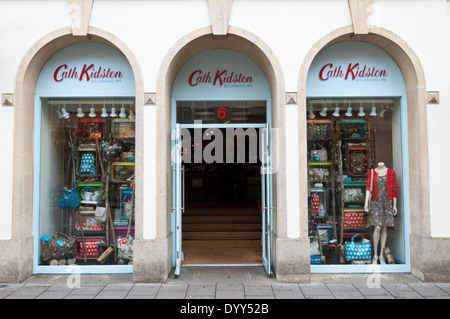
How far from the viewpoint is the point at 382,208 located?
19.3 ft

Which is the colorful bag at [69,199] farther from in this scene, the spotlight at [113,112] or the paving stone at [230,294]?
the paving stone at [230,294]

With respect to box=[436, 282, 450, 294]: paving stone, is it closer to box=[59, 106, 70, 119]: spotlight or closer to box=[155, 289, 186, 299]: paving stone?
box=[155, 289, 186, 299]: paving stone

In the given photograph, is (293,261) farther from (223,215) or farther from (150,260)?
(223,215)

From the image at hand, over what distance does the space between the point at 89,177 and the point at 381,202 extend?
534cm

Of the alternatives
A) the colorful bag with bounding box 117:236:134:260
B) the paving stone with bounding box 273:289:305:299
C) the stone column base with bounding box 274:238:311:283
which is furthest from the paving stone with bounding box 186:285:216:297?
the colorful bag with bounding box 117:236:134:260

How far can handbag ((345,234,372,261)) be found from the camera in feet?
19.4

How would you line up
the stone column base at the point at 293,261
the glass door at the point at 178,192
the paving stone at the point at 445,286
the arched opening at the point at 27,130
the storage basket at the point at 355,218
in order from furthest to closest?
the storage basket at the point at 355,218 → the glass door at the point at 178,192 → the arched opening at the point at 27,130 → the stone column base at the point at 293,261 → the paving stone at the point at 445,286

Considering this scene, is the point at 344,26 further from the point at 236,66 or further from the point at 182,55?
the point at 182,55

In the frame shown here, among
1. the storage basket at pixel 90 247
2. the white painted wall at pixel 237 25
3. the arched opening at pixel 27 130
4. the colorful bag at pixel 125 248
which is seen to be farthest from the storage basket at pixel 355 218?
the storage basket at pixel 90 247

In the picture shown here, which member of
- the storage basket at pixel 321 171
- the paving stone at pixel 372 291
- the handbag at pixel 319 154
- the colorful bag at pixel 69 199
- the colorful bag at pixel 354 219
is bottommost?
the paving stone at pixel 372 291

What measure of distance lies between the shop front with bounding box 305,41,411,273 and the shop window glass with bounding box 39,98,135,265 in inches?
133

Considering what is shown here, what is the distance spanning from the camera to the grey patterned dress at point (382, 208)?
19.2 ft

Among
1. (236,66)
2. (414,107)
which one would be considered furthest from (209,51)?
(414,107)
